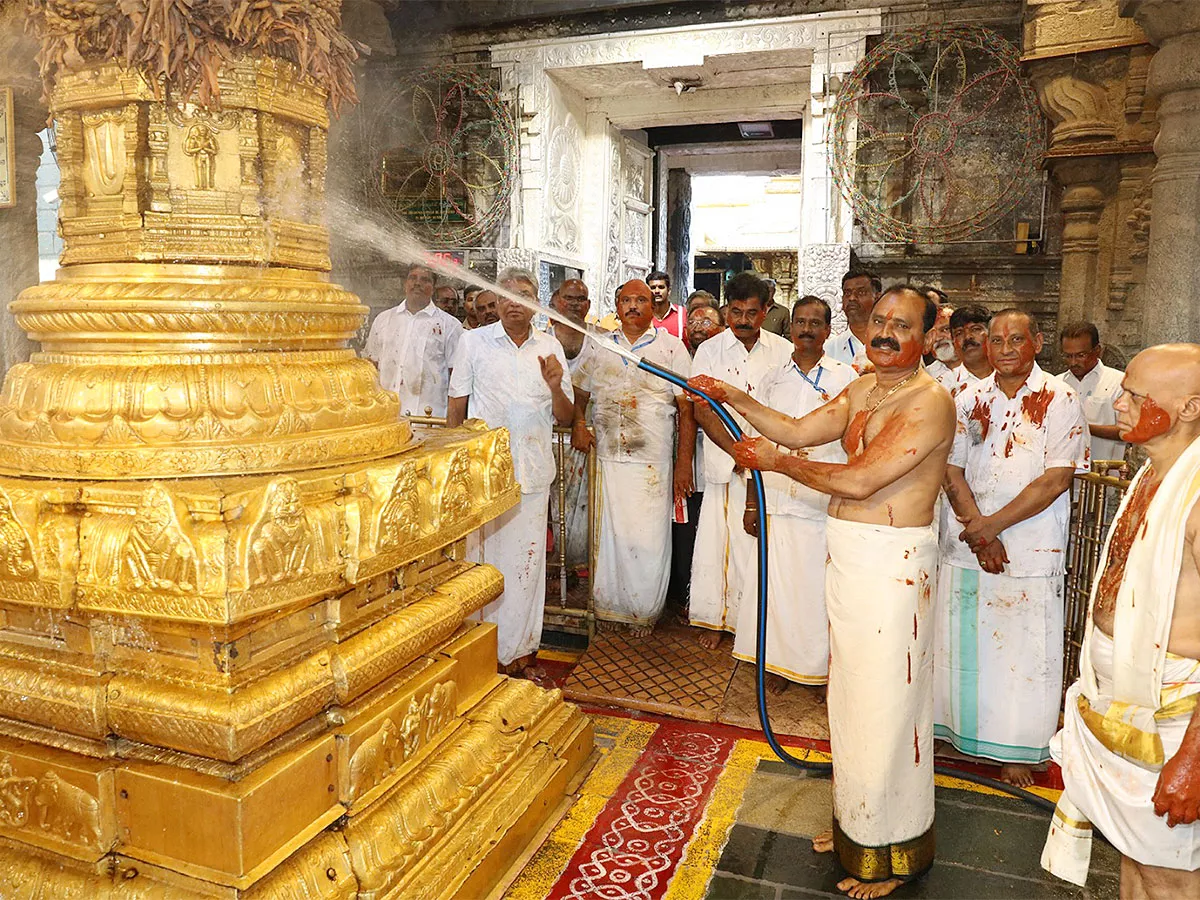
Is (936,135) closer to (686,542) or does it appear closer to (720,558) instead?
(686,542)

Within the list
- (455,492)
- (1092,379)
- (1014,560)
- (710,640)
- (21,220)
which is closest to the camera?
(455,492)

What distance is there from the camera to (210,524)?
209 centimetres

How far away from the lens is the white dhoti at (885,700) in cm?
280

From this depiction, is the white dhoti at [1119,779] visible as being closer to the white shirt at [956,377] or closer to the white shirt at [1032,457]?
the white shirt at [1032,457]

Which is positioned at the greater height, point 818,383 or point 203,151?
point 203,151

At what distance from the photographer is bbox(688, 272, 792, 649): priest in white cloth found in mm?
4992

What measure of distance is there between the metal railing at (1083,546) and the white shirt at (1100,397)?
182cm

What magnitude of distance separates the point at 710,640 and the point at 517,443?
1.66m

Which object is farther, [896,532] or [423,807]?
[896,532]

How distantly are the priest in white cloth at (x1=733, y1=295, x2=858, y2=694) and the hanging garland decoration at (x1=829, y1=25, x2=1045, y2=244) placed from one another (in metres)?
4.60

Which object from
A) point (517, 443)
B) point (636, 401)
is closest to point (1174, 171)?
point (636, 401)

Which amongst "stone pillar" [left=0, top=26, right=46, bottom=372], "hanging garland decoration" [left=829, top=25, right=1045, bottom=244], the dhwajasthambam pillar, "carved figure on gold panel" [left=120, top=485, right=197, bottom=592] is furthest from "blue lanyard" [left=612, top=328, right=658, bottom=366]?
"hanging garland decoration" [left=829, top=25, right=1045, bottom=244]

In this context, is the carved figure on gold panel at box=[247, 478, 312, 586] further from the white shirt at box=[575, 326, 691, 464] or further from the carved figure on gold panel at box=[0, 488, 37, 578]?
the white shirt at box=[575, 326, 691, 464]

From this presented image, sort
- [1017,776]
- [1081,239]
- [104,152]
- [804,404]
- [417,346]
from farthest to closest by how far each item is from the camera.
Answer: [1081,239], [417,346], [804,404], [1017,776], [104,152]
